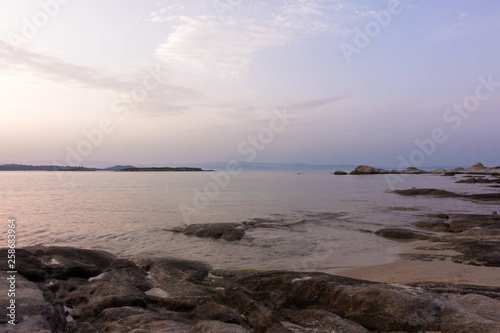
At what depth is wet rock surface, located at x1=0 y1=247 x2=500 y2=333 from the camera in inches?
205

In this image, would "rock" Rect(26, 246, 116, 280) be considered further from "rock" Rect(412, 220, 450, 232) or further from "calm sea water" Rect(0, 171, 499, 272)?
"rock" Rect(412, 220, 450, 232)

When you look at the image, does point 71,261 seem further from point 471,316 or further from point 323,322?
point 471,316

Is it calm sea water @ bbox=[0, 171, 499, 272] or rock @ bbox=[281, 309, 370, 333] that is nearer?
rock @ bbox=[281, 309, 370, 333]

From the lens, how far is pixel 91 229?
1784 cm

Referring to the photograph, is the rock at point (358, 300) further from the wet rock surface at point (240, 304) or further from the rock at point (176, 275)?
the rock at point (176, 275)

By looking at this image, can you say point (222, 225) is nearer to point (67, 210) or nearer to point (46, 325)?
point (46, 325)

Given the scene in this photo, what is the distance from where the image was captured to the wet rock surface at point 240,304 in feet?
17.1

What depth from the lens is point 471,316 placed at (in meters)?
5.06

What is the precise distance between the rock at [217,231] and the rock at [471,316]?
11.0 m

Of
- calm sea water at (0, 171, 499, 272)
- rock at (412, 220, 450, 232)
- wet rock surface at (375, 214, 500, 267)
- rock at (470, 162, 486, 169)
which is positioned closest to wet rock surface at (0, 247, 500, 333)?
calm sea water at (0, 171, 499, 272)

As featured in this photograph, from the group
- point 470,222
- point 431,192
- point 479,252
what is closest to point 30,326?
point 479,252

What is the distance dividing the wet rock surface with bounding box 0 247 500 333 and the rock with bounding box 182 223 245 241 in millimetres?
6785

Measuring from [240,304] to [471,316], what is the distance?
4035 millimetres

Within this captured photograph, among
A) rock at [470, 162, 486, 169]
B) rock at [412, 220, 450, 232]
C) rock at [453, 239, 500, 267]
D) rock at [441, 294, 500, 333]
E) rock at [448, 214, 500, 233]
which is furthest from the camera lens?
rock at [470, 162, 486, 169]
